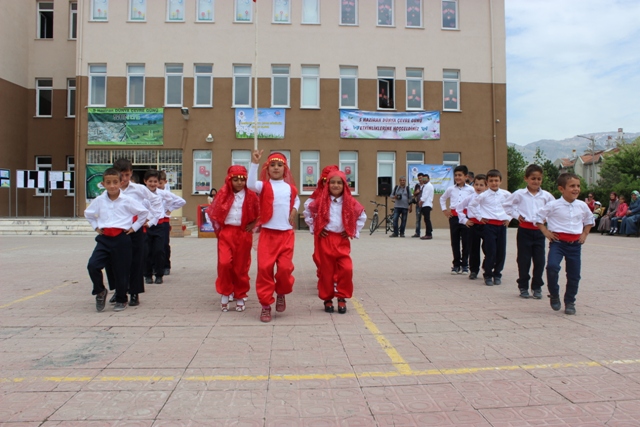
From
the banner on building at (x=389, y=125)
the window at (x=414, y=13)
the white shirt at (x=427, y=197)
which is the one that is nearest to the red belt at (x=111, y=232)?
the white shirt at (x=427, y=197)

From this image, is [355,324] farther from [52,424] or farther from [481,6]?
[481,6]

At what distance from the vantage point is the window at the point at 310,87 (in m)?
24.2

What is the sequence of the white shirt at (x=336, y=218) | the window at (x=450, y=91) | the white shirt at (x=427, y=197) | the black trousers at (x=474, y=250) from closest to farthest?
the white shirt at (x=336, y=218) → the black trousers at (x=474, y=250) → the white shirt at (x=427, y=197) → the window at (x=450, y=91)

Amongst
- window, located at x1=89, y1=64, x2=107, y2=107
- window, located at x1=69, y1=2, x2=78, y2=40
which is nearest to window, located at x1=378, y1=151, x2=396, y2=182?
window, located at x1=89, y1=64, x2=107, y2=107

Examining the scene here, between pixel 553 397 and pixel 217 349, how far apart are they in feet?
8.67

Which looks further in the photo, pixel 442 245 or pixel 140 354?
pixel 442 245

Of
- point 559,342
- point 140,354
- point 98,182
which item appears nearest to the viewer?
point 140,354

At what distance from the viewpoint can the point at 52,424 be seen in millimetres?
2973

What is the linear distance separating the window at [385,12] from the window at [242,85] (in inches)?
264

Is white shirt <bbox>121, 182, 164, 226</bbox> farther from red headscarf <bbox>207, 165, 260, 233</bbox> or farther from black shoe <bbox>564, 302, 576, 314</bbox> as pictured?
black shoe <bbox>564, 302, 576, 314</bbox>

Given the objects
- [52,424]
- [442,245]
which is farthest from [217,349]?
[442,245]

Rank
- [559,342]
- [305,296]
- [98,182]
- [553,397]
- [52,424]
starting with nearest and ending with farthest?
[52,424] < [553,397] < [559,342] < [305,296] < [98,182]

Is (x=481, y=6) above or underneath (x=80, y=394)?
above

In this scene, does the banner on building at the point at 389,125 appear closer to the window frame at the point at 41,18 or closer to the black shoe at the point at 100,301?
the window frame at the point at 41,18
